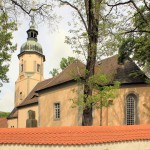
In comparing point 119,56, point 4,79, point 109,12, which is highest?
point 109,12

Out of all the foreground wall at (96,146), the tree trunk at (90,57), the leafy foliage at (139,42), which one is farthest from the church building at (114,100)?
the foreground wall at (96,146)

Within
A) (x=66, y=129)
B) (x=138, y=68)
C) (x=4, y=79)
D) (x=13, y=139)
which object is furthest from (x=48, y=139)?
(x=138, y=68)

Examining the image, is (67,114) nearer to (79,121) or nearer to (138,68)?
(79,121)

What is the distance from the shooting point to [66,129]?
9.51m

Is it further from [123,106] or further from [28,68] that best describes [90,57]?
[28,68]

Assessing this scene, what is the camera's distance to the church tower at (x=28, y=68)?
45.3 m

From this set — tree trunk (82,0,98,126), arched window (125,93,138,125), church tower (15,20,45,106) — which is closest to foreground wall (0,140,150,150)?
tree trunk (82,0,98,126)

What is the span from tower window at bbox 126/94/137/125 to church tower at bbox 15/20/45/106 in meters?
24.4

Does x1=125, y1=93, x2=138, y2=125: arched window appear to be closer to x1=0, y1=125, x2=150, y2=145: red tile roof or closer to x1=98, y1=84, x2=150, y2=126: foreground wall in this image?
x1=98, y1=84, x2=150, y2=126: foreground wall

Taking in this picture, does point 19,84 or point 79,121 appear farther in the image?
point 19,84

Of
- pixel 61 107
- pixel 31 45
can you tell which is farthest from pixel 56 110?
pixel 31 45

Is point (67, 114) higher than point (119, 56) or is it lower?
lower

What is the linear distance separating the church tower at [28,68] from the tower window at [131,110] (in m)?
24.4

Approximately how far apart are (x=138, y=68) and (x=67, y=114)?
26.8 ft
